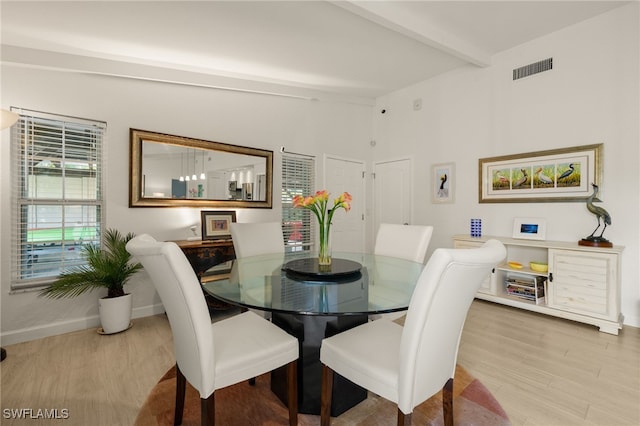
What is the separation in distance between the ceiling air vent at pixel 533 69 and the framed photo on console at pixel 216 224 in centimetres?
Answer: 400

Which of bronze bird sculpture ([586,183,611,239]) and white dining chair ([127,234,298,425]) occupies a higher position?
bronze bird sculpture ([586,183,611,239])

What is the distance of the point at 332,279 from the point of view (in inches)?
70.0

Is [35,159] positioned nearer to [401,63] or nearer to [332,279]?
[332,279]

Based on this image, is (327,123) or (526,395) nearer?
(526,395)

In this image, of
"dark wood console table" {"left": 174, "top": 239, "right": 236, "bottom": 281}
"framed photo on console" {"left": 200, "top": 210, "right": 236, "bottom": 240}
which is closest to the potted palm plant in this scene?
"dark wood console table" {"left": 174, "top": 239, "right": 236, "bottom": 281}

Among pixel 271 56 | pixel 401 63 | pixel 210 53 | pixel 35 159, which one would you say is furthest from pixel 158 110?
pixel 401 63

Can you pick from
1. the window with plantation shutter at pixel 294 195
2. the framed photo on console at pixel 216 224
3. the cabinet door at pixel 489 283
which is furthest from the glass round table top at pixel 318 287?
the window with plantation shutter at pixel 294 195

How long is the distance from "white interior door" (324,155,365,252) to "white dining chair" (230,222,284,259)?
1949mm

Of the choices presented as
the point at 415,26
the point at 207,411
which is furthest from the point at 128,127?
the point at 415,26

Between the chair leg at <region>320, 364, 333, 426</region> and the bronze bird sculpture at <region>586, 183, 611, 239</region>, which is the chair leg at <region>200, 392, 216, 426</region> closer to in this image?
the chair leg at <region>320, 364, 333, 426</region>

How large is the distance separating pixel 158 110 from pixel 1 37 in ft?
4.13

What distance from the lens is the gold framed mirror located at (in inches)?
122

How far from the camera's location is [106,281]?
2695 mm

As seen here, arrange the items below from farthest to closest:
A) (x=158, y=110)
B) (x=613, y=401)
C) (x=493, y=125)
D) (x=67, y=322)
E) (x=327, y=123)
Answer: (x=327, y=123)
(x=493, y=125)
(x=158, y=110)
(x=67, y=322)
(x=613, y=401)
